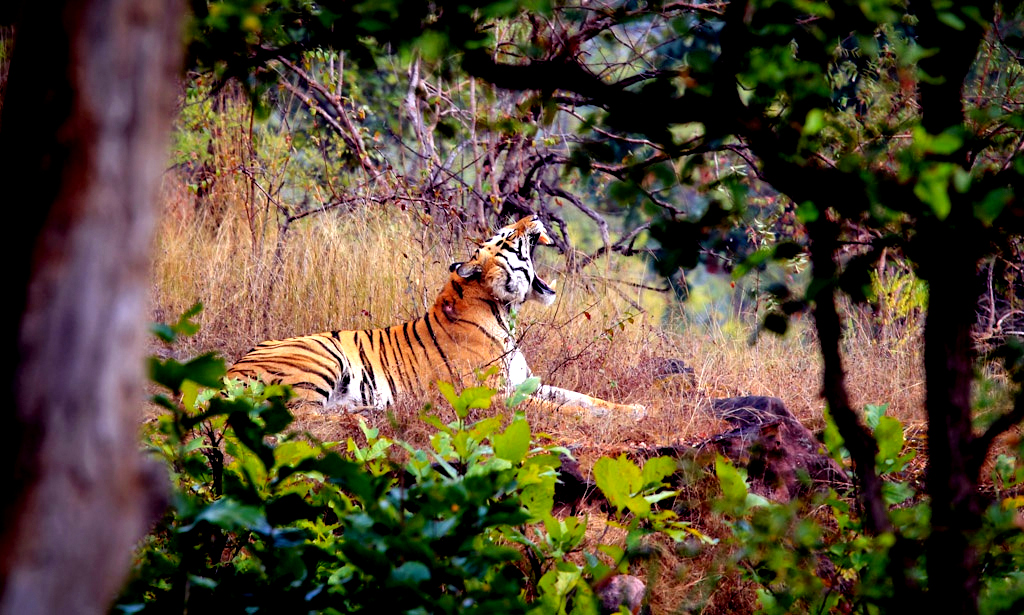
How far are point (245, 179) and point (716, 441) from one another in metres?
4.97

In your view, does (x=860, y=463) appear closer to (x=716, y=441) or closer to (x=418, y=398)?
(x=716, y=441)

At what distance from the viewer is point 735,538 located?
8.21ft

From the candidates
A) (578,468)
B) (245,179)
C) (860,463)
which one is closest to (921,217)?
(860,463)

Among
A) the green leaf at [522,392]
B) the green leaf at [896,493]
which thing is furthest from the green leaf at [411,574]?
the green leaf at [896,493]

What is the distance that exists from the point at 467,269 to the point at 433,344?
50 cm

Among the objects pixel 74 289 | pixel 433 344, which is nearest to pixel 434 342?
pixel 433 344

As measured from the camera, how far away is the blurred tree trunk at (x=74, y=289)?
112cm

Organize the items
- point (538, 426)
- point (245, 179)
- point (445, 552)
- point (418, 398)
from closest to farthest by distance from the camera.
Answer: point (445, 552), point (538, 426), point (418, 398), point (245, 179)

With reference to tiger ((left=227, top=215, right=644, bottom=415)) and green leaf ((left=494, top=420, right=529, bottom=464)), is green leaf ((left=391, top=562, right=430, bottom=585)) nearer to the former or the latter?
green leaf ((left=494, top=420, right=529, bottom=464))

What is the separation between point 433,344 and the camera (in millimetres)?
5844

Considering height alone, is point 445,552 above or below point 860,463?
below

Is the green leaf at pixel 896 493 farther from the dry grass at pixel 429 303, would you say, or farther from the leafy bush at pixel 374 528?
the dry grass at pixel 429 303

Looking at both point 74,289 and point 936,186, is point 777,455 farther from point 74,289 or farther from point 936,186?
point 74,289

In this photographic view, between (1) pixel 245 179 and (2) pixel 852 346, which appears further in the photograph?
(1) pixel 245 179
